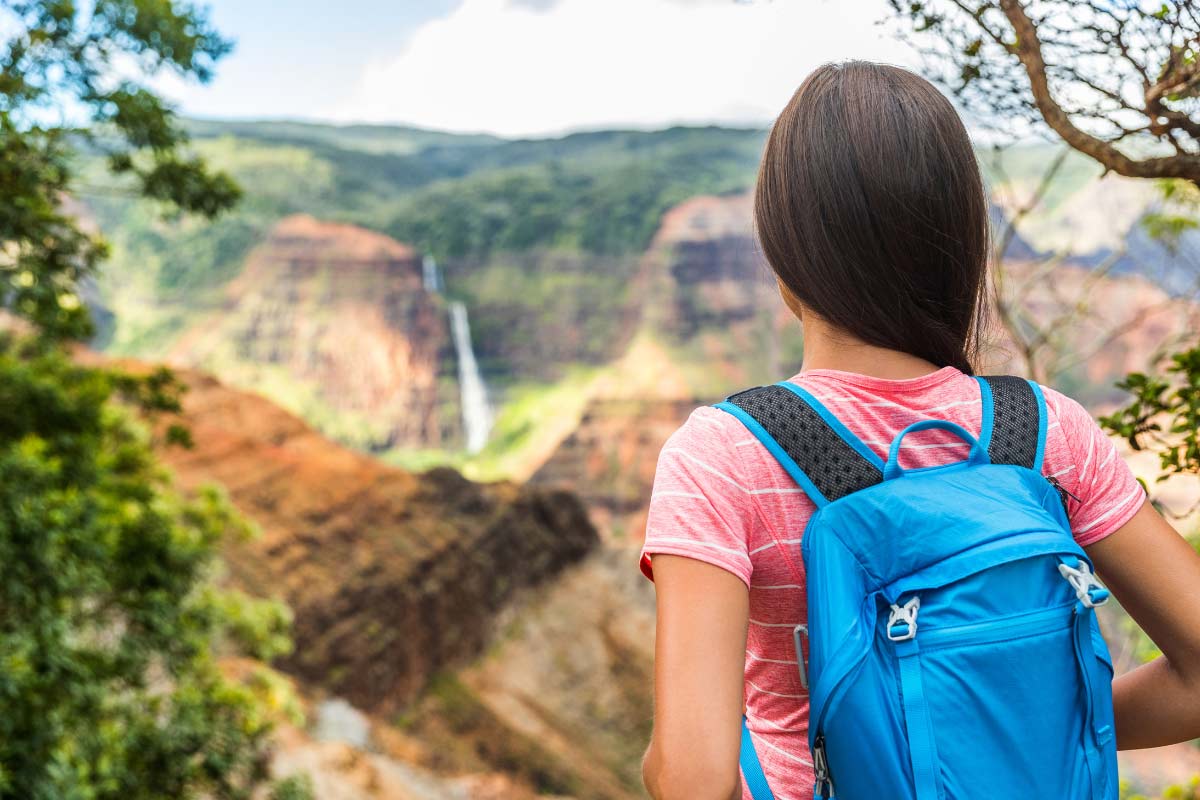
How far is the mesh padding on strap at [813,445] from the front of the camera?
0.86 metres

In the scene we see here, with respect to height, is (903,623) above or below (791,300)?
below

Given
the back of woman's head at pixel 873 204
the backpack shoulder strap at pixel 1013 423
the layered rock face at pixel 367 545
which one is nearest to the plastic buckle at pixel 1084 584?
the backpack shoulder strap at pixel 1013 423

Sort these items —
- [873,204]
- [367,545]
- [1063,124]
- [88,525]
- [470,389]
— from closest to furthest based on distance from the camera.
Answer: [873,204] < [1063,124] < [88,525] < [367,545] < [470,389]

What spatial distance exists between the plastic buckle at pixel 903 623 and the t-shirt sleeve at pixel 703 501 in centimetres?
12

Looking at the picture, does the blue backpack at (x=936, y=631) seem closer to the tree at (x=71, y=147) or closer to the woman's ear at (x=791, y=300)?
the woman's ear at (x=791, y=300)

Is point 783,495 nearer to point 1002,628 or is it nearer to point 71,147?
point 1002,628

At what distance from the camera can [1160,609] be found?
97cm

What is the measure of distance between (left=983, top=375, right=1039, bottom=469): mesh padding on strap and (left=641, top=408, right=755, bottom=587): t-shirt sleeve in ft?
0.90

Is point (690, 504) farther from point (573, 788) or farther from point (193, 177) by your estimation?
point (573, 788)

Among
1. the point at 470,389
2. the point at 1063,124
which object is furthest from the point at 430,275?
the point at 1063,124

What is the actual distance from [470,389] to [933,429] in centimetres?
5437

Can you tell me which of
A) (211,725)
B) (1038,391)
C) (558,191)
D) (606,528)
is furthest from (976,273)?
(558,191)

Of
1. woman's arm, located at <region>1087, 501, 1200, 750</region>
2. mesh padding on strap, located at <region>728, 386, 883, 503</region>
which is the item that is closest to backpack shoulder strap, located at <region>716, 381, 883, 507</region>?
mesh padding on strap, located at <region>728, 386, 883, 503</region>

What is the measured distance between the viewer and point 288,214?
5584 centimetres
